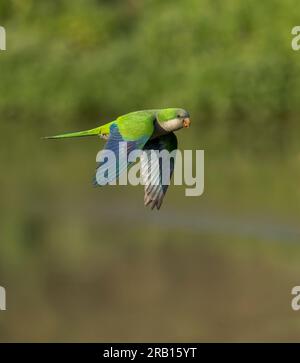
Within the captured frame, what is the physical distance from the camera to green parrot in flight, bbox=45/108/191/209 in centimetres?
540

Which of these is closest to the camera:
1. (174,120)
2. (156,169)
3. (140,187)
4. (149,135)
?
(174,120)

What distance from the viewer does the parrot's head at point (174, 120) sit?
537cm

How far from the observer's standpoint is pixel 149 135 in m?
5.48

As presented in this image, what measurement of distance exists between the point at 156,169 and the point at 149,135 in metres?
0.23

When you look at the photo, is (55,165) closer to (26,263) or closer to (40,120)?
(40,120)

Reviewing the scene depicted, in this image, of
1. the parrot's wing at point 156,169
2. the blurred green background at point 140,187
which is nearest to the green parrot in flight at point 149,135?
the parrot's wing at point 156,169

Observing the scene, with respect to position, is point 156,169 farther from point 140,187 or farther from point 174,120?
point 140,187

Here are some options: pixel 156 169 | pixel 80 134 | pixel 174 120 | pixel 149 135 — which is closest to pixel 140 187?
pixel 156 169

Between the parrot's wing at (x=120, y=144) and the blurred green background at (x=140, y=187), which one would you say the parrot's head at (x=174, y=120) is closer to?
the parrot's wing at (x=120, y=144)

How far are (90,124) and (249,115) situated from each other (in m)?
5.13

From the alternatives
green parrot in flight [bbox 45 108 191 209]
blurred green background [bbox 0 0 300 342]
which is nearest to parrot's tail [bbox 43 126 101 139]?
green parrot in flight [bbox 45 108 191 209]

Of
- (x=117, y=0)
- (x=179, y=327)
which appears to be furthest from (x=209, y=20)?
(x=179, y=327)

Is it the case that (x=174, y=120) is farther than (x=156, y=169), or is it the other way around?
(x=156, y=169)

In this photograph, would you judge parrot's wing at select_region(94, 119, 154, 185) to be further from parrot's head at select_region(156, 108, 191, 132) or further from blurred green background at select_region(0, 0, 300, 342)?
blurred green background at select_region(0, 0, 300, 342)
